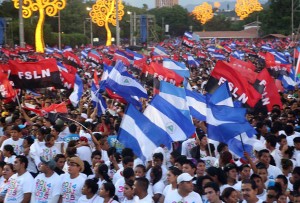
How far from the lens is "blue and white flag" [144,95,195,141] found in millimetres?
10320

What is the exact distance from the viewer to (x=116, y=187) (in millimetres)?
8727

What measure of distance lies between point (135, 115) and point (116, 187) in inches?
56.7

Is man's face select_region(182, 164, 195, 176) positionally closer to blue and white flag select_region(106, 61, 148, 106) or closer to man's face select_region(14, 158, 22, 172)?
man's face select_region(14, 158, 22, 172)

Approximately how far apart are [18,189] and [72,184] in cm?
65

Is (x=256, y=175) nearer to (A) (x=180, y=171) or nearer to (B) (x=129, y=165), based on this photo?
(A) (x=180, y=171)

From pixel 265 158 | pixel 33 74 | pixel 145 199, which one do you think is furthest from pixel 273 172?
pixel 33 74

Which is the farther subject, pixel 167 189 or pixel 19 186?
pixel 19 186

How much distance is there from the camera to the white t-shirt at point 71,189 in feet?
28.1

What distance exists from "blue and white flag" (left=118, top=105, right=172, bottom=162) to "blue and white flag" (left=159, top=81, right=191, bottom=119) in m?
0.98

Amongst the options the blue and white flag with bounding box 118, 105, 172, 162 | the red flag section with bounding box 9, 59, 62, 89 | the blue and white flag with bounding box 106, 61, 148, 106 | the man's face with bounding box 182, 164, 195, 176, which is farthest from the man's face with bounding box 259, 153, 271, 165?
the red flag section with bounding box 9, 59, 62, 89

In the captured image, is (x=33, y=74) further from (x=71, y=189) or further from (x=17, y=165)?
(x=71, y=189)

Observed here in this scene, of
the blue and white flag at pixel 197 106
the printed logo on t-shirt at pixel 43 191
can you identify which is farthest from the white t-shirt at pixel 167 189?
the blue and white flag at pixel 197 106

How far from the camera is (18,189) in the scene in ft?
28.7

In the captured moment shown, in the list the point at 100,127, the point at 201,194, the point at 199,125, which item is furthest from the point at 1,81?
Answer: the point at 201,194
